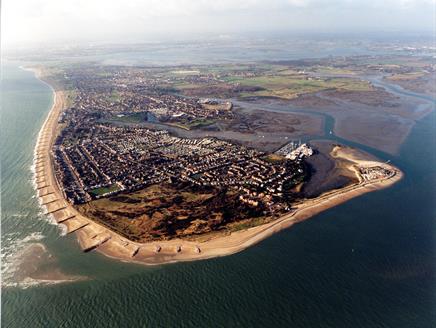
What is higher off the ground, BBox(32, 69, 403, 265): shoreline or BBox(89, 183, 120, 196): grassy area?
BBox(89, 183, 120, 196): grassy area

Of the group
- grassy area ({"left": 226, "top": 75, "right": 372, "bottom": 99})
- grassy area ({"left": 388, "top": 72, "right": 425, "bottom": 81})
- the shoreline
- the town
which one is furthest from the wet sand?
grassy area ({"left": 388, "top": 72, "right": 425, "bottom": 81})

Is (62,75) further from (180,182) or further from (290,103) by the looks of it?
(180,182)

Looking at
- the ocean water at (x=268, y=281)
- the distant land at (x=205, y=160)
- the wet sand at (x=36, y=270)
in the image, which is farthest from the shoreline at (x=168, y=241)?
the wet sand at (x=36, y=270)

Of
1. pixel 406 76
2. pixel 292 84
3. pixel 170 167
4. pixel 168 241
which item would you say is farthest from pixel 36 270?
pixel 406 76

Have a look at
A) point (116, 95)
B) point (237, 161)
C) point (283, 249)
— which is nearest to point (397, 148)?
point (237, 161)

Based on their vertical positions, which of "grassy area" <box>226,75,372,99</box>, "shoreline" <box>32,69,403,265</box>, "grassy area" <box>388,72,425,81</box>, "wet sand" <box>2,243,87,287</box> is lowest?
"wet sand" <box>2,243,87,287</box>

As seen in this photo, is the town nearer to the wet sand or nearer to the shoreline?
the shoreline
